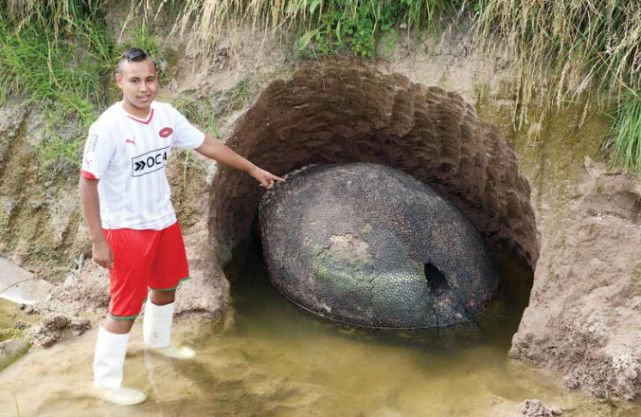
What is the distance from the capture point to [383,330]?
3.91 meters

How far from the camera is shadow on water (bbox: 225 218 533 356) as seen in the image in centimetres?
382

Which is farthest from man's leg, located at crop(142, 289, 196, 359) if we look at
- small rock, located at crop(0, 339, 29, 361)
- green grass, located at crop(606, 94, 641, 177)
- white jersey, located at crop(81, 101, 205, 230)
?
green grass, located at crop(606, 94, 641, 177)

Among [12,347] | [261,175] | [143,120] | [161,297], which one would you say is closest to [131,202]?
[143,120]

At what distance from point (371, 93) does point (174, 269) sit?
1667 mm

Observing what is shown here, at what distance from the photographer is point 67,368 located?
133 inches

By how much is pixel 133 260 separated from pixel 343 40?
5.85 feet

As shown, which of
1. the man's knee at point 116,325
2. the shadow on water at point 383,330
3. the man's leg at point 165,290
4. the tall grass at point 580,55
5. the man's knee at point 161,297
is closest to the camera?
the man's knee at point 116,325

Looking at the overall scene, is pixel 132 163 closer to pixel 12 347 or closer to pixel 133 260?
pixel 133 260

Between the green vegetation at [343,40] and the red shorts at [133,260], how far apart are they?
121cm

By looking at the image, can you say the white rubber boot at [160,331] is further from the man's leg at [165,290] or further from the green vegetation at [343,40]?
the green vegetation at [343,40]

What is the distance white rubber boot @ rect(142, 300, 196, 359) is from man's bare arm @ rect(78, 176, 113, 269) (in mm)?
553

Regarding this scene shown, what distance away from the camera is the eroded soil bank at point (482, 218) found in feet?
11.2

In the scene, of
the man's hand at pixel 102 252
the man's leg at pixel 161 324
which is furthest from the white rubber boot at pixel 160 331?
the man's hand at pixel 102 252

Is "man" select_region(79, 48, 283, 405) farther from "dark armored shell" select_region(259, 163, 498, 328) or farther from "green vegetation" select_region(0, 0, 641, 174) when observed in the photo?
"green vegetation" select_region(0, 0, 641, 174)
